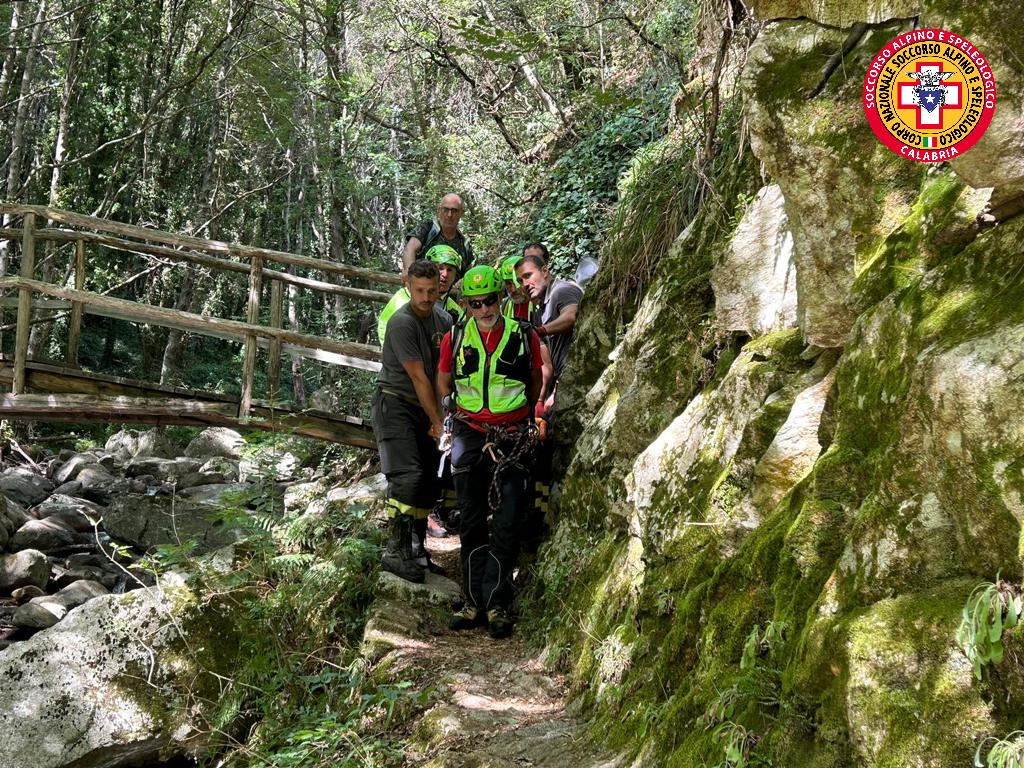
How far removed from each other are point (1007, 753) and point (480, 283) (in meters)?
3.87

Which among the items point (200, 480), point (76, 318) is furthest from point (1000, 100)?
point (200, 480)

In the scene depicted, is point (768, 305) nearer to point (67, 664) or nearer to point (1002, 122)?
point (1002, 122)

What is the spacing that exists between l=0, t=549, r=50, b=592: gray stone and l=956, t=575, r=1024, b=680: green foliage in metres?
8.45

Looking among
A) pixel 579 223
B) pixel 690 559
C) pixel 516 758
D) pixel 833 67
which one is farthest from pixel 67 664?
pixel 579 223

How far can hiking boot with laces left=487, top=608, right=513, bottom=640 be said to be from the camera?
17.0ft

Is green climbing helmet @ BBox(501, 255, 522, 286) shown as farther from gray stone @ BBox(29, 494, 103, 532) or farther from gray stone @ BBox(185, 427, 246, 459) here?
gray stone @ BBox(185, 427, 246, 459)

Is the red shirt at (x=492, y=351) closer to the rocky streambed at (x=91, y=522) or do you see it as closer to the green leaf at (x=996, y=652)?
the rocky streambed at (x=91, y=522)

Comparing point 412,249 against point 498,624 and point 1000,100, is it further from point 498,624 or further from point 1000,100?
point 1000,100

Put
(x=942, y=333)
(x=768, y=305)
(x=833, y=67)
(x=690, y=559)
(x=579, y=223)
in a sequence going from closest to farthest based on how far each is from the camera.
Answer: (x=942, y=333)
(x=833, y=67)
(x=690, y=559)
(x=768, y=305)
(x=579, y=223)

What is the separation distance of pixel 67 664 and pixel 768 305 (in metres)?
4.59

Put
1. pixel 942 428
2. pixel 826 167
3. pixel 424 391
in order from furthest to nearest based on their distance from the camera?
pixel 424 391, pixel 826 167, pixel 942 428

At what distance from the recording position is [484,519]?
5.51 metres

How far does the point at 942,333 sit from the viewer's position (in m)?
2.34

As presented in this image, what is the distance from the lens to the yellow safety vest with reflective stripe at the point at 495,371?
526 cm
